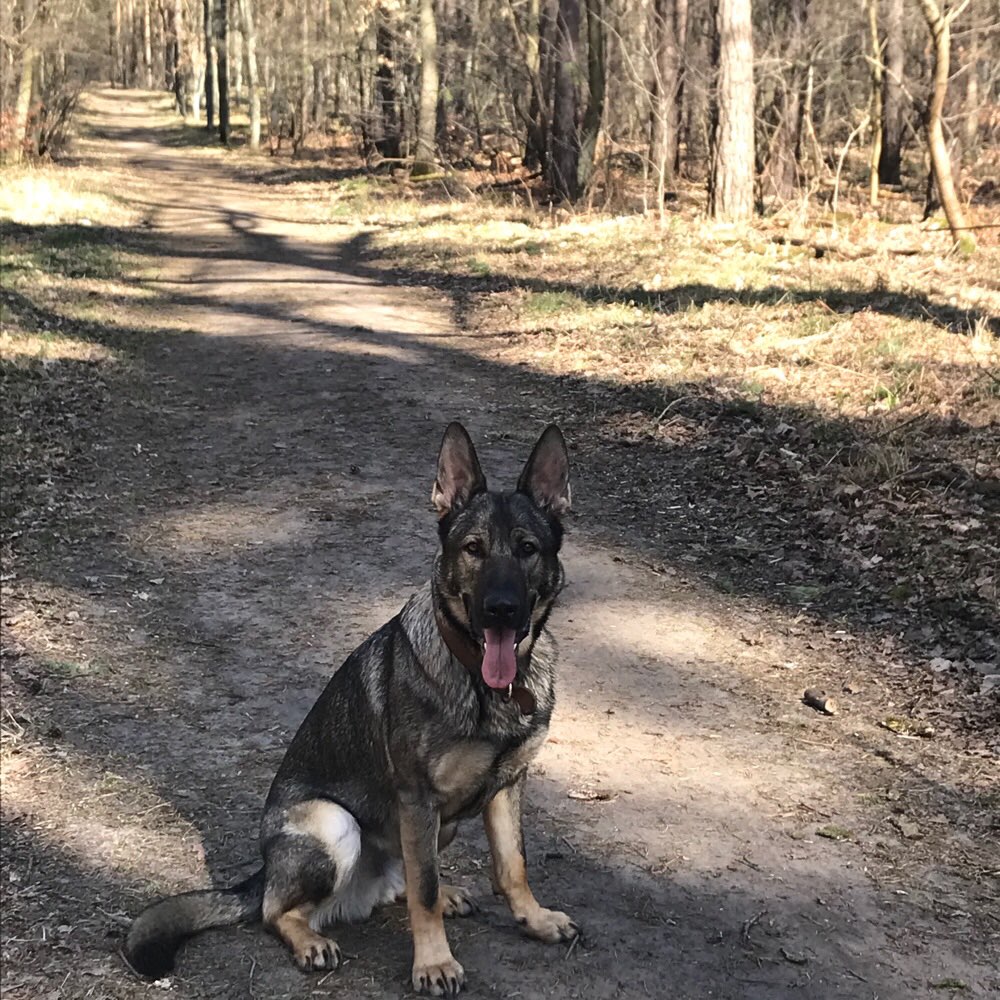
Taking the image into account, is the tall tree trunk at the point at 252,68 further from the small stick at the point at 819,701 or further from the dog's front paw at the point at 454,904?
the dog's front paw at the point at 454,904

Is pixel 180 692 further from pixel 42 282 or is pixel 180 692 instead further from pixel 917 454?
pixel 42 282

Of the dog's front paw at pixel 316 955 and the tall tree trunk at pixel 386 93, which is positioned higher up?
the tall tree trunk at pixel 386 93

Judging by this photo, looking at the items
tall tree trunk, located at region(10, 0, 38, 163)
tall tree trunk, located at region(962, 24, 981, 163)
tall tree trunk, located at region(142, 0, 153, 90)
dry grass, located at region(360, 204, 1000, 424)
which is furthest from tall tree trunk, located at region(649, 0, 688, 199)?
tall tree trunk, located at region(142, 0, 153, 90)

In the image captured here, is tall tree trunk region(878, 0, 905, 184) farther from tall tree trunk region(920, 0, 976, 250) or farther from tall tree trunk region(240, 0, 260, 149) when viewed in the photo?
tall tree trunk region(240, 0, 260, 149)

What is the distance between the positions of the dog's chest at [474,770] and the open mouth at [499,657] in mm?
223

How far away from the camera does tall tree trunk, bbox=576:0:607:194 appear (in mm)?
20703

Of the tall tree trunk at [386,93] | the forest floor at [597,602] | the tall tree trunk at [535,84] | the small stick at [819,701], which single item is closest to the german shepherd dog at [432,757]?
the forest floor at [597,602]

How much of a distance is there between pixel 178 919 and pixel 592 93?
66.5 feet

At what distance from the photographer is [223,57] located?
44.6m

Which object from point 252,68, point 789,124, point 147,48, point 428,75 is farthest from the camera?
point 147,48

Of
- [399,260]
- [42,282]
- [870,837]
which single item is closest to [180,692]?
[870,837]

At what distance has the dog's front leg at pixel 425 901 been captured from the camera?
3.44 metres

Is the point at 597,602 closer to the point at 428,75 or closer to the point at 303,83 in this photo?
the point at 428,75

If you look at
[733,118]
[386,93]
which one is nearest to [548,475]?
[733,118]
